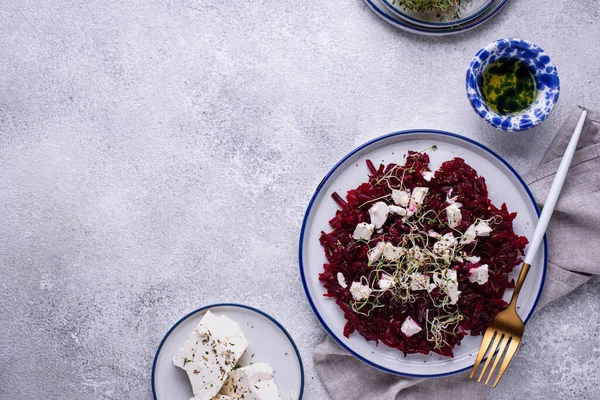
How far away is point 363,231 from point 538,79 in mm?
1205

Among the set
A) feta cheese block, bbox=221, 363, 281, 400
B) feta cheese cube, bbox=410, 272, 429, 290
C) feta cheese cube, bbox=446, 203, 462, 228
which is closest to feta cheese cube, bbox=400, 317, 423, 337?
feta cheese cube, bbox=410, 272, 429, 290

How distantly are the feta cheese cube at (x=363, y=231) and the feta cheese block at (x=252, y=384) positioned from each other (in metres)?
0.84

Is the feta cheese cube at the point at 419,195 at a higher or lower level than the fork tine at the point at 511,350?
higher

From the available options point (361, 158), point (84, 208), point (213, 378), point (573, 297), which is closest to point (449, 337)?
point (573, 297)

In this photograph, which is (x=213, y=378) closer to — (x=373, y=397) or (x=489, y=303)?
(x=373, y=397)

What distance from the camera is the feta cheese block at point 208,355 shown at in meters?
2.99

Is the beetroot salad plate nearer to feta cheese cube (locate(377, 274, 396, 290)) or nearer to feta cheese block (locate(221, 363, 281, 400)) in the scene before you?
feta cheese cube (locate(377, 274, 396, 290))

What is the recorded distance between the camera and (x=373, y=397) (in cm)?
311

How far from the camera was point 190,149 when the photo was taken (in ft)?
10.6

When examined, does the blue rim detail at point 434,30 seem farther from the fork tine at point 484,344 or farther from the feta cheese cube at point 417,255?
the fork tine at point 484,344

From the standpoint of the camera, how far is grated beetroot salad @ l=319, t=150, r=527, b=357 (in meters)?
2.87

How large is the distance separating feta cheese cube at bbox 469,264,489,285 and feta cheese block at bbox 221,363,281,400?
3.71ft

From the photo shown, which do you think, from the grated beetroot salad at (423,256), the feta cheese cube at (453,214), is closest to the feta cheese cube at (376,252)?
the grated beetroot salad at (423,256)

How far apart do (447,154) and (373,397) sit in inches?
52.6
